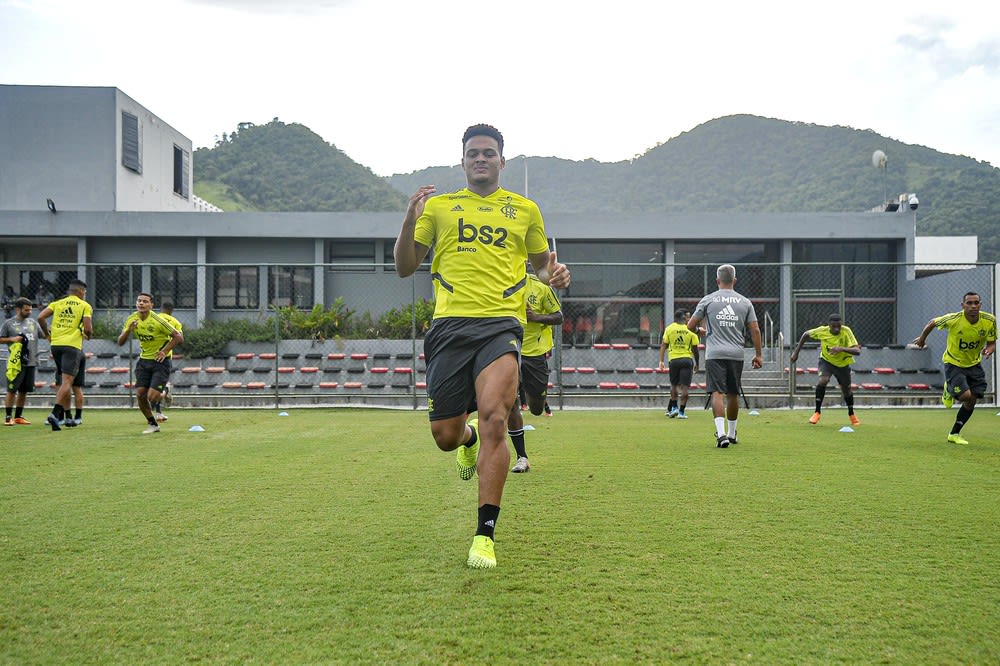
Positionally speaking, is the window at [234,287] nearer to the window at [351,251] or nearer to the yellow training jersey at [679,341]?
the window at [351,251]

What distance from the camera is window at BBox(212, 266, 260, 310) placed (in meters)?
27.2

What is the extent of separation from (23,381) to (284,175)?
225 feet

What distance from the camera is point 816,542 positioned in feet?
14.9

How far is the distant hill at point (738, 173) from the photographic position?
75.2 m

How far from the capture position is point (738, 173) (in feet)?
309

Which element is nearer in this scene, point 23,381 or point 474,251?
point 474,251

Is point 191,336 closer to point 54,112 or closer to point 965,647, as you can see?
point 54,112

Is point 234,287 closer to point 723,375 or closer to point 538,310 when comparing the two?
point 723,375

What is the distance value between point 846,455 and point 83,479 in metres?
7.13

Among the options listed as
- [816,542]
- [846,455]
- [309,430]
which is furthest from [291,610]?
[309,430]

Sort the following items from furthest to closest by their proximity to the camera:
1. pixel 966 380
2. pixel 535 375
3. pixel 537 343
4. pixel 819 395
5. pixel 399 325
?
pixel 399 325
pixel 819 395
pixel 966 380
pixel 537 343
pixel 535 375

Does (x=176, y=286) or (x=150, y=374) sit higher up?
(x=176, y=286)

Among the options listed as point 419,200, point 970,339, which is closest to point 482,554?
point 419,200

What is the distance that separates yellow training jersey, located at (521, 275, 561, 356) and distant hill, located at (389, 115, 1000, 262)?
2577 inches
